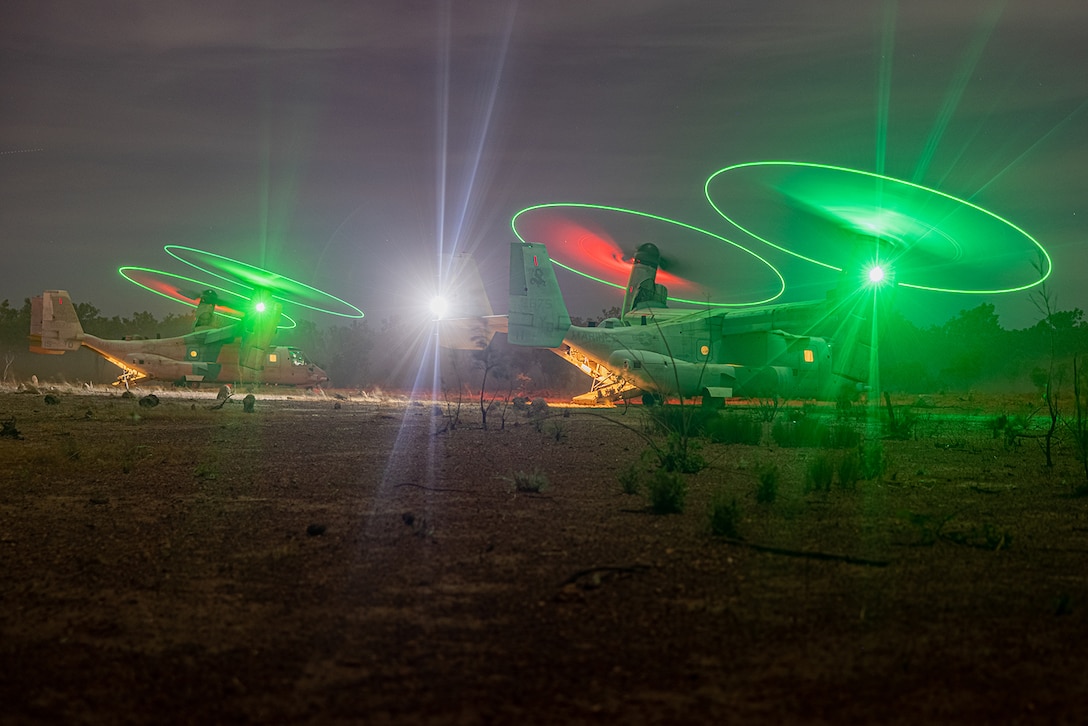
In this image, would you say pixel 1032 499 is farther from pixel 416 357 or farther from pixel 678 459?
pixel 416 357

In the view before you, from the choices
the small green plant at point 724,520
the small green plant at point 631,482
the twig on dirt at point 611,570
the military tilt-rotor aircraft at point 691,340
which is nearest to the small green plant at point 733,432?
the small green plant at point 631,482

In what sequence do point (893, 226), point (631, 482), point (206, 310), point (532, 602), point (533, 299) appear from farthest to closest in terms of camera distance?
point (206, 310) < point (533, 299) < point (893, 226) < point (631, 482) < point (532, 602)

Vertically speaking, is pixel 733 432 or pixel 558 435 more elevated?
pixel 733 432

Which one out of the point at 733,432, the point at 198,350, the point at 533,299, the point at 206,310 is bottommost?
the point at 733,432

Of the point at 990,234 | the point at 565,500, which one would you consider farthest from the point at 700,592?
the point at 990,234

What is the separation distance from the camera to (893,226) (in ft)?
72.0

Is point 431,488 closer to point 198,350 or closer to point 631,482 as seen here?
point 631,482

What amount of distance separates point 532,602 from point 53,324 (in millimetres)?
40524

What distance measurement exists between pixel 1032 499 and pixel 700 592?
19.0ft

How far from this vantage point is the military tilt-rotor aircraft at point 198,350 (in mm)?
40156

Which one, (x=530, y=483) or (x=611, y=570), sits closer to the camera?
(x=611, y=570)

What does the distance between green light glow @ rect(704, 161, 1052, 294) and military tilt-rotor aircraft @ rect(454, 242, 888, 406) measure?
4794 mm

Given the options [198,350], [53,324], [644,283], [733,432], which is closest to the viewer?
[733,432]

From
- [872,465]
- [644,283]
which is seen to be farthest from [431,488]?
[644,283]
